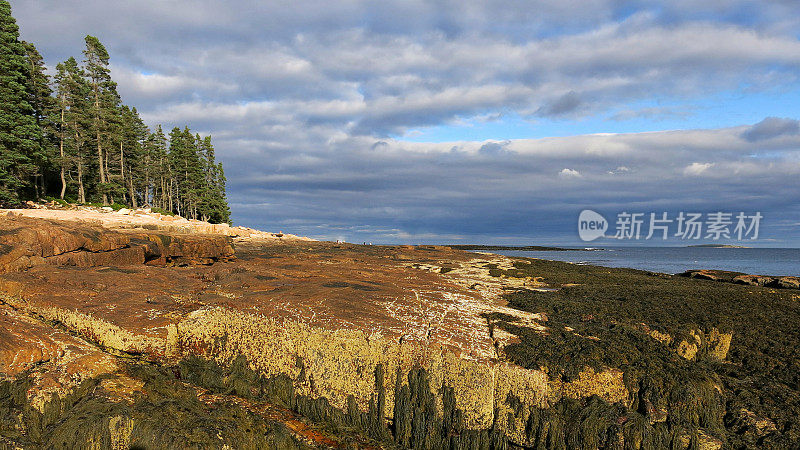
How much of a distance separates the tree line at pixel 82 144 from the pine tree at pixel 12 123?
0.24 ft

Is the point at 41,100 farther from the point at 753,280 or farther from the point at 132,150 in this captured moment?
the point at 753,280

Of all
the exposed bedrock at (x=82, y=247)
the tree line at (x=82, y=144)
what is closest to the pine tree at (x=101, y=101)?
the tree line at (x=82, y=144)

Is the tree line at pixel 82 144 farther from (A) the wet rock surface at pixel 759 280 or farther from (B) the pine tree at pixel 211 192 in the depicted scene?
(A) the wet rock surface at pixel 759 280

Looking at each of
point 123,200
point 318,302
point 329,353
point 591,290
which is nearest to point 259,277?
point 318,302

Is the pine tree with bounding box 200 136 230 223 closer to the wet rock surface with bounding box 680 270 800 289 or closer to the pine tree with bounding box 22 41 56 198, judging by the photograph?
the pine tree with bounding box 22 41 56 198

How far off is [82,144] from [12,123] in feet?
58.3

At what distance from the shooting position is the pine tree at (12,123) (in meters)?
37.4

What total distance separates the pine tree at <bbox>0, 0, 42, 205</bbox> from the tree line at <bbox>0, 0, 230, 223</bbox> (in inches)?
2.9

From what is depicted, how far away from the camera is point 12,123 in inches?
1519

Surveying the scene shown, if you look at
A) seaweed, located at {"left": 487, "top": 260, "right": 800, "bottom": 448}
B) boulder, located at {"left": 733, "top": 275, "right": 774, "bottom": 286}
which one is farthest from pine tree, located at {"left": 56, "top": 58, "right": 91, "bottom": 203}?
boulder, located at {"left": 733, "top": 275, "right": 774, "bottom": 286}

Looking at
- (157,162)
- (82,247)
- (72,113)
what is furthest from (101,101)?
(82,247)

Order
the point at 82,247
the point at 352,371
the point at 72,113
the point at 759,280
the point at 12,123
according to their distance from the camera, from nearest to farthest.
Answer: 1. the point at 352,371
2. the point at 82,247
3. the point at 759,280
4. the point at 12,123
5. the point at 72,113

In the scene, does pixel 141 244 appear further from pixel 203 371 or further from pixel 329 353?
pixel 329 353

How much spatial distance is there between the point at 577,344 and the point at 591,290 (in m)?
6.29
